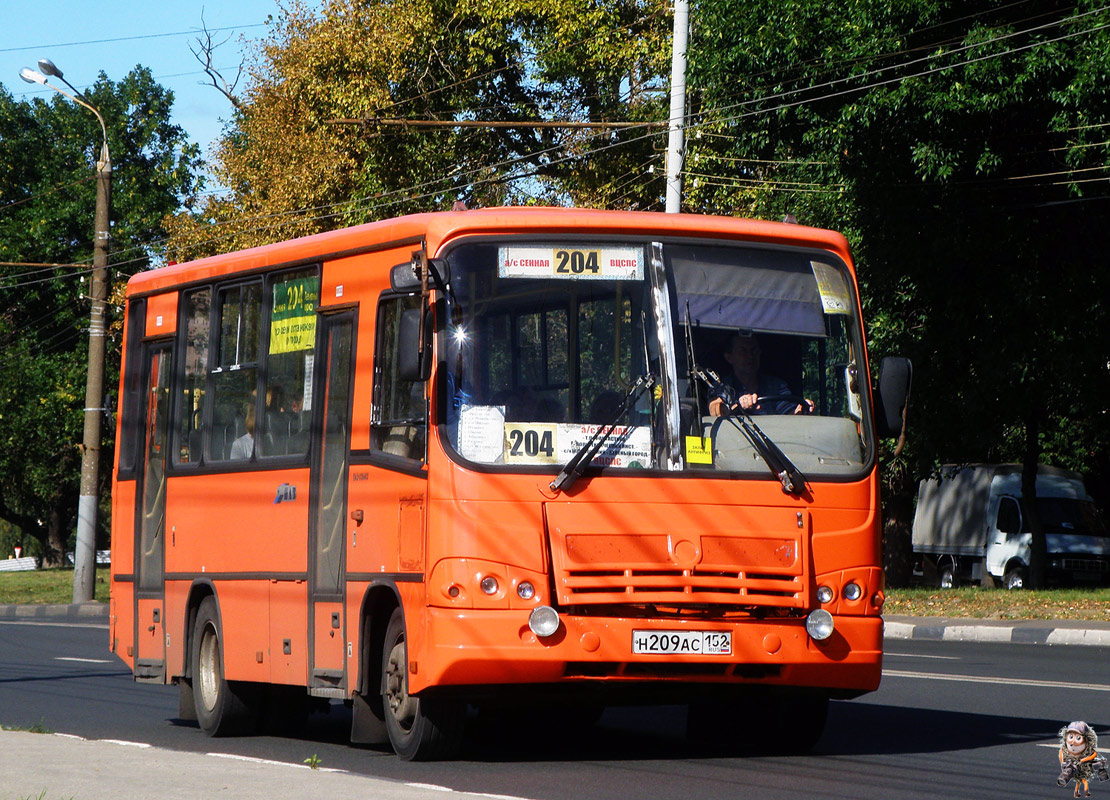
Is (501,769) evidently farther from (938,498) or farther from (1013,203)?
(938,498)

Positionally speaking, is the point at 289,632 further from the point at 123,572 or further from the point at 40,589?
the point at 40,589

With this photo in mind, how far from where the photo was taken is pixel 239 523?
1172 cm

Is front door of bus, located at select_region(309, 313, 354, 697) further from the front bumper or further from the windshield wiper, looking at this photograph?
the windshield wiper

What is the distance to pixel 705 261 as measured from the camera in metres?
9.71

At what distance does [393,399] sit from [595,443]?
1293 millimetres

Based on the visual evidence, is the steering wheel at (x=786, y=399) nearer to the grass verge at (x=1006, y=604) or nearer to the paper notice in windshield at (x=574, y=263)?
the paper notice in windshield at (x=574, y=263)

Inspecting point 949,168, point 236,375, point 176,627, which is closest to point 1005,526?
point 949,168

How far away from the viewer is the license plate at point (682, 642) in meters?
8.93

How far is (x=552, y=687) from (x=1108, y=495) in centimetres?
4188

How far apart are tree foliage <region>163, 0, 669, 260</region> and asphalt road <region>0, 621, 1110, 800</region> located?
20.0m

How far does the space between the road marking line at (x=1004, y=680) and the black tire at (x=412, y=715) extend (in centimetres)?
622

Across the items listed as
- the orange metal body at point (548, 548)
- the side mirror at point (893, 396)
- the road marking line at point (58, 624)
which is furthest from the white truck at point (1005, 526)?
the orange metal body at point (548, 548)

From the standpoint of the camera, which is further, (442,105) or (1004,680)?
(442,105)

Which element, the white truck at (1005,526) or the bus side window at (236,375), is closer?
the bus side window at (236,375)
